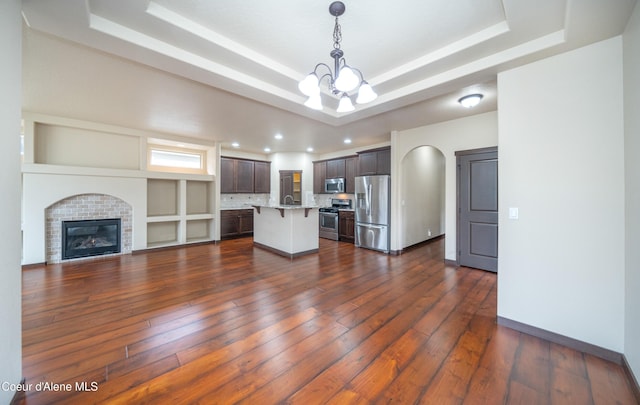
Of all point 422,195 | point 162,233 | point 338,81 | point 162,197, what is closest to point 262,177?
point 162,197

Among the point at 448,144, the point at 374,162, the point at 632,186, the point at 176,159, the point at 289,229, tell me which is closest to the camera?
the point at 632,186

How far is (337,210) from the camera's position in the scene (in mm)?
6770

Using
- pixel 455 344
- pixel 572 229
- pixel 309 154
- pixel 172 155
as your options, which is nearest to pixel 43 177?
pixel 172 155

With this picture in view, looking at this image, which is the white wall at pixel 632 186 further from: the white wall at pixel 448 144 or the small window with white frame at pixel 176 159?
the small window with white frame at pixel 176 159

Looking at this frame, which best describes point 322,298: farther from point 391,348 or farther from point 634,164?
point 634,164

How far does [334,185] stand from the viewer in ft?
23.7

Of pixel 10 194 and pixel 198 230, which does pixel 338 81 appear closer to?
pixel 10 194

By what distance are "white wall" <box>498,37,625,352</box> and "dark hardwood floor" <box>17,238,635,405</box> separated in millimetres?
380

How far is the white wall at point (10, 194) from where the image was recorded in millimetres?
1355

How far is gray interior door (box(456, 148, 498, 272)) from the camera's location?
400cm

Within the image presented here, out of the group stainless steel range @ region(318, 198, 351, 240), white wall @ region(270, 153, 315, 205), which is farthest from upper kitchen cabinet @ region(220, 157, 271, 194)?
stainless steel range @ region(318, 198, 351, 240)

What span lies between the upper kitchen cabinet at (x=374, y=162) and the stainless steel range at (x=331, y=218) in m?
1.28

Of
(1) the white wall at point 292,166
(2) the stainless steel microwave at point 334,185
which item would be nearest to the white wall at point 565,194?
(2) the stainless steel microwave at point 334,185

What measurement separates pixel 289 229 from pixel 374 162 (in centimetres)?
264
